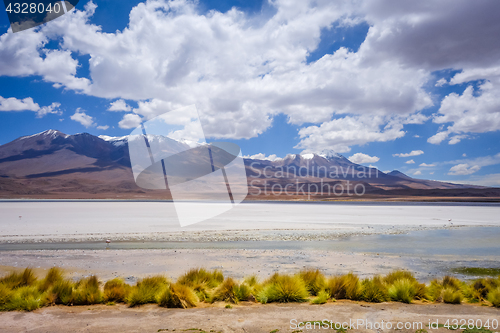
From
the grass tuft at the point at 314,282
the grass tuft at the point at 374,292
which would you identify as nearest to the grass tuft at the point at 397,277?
the grass tuft at the point at 374,292

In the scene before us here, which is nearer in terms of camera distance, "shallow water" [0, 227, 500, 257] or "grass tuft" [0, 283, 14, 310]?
"grass tuft" [0, 283, 14, 310]

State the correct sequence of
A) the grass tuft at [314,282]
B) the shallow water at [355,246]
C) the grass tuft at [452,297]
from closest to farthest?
the grass tuft at [452,297], the grass tuft at [314,282], the shallow water at [355,246]

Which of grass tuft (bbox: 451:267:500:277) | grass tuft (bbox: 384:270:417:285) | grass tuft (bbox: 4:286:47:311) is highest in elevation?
grass tuft (bbox: 4:286:47:311)

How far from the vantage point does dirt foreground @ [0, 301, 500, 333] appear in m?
4.73

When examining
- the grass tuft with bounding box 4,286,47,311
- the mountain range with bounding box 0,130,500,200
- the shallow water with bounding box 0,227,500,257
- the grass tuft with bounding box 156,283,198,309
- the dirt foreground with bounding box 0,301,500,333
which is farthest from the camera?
the mountain range with bounding box 0,130,500,200

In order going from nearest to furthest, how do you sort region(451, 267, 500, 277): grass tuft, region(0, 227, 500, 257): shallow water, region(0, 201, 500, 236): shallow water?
region(451, 267, 500, 277): grass tuft, region(0, 227, 500, 257): shallow water, region(0, 201, 500, 236): shallow water

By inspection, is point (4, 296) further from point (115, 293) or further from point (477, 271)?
point (477, 271)

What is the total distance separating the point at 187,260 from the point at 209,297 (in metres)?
4.28

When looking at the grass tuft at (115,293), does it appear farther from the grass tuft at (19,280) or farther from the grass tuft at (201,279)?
the grass tuft at (19,280)

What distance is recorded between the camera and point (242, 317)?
17.3 feet

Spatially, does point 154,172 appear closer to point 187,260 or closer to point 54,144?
point 54,144

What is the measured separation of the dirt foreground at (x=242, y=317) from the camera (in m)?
4.73

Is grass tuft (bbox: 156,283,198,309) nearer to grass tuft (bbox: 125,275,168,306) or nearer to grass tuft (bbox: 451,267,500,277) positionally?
grass tuft (bbox: 125,275,168,306)

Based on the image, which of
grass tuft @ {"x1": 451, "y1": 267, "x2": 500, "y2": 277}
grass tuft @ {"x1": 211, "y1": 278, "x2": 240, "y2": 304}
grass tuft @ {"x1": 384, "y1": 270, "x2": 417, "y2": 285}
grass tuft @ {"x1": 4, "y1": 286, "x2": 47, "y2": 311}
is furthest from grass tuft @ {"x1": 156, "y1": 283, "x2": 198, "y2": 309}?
grass tuft @ {"x1": 451, "y1": 267, "x2": 500, "y2": 277}
